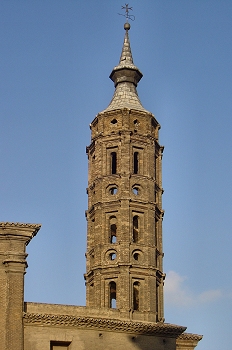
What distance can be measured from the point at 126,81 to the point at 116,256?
39.3 feet

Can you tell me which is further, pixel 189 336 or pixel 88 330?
pixel 189 336

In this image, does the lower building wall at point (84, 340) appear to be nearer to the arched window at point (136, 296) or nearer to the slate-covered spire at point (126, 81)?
the arched window at point (136, 296)

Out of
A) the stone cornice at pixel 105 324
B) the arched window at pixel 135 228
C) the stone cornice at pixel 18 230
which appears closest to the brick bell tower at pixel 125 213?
the arched window at pixel 135 228

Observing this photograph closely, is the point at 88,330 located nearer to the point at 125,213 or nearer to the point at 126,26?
the point at 125,213

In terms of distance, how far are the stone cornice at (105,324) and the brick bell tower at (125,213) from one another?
1334 mm

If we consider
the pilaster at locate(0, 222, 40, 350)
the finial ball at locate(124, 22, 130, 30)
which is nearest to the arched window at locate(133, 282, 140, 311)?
the pilaster at locate(0, 222, 40, 350)

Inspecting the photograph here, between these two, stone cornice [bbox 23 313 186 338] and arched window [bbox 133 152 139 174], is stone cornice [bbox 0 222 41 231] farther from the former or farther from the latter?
arched window [bbox 133 152 139 174]

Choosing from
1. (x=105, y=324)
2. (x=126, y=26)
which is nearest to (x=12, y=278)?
(x=105, y=324)

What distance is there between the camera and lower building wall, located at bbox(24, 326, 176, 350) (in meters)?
43.6

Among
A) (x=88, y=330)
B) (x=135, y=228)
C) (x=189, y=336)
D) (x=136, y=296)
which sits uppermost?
(x=135, y=228)

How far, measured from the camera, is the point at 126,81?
2176 inches

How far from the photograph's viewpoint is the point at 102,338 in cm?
4500

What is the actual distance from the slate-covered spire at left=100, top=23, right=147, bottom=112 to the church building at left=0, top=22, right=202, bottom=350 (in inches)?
2.4

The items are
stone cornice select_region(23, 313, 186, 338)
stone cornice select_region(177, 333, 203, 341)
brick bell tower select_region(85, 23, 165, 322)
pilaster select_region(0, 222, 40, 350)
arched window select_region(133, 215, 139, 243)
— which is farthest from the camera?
arched window select_region(133, 215, 139, 243)
